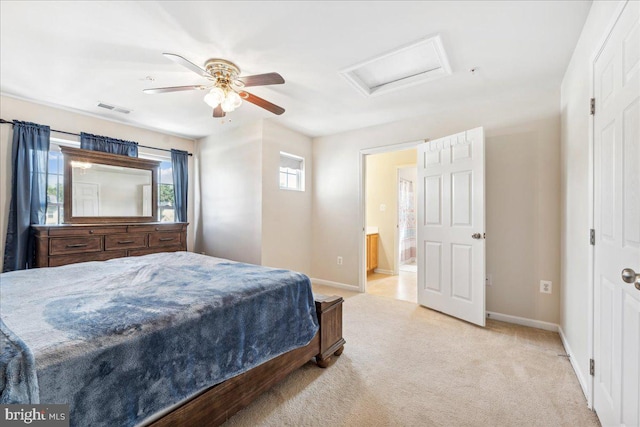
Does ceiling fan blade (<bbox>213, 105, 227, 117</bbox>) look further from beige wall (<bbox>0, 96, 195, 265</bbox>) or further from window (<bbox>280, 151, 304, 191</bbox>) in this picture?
beige wall (<bbox>0, 96, 195, 265</bbox>)

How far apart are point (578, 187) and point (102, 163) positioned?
5096mm

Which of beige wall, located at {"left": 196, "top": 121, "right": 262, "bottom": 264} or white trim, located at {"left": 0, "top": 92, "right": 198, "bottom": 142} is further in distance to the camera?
beige wall, located at {"left": 196, "top": 121, "right": 262, "bottom": 264}

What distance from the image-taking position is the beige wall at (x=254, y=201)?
3.81 meters

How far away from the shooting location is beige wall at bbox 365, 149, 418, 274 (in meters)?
5.15

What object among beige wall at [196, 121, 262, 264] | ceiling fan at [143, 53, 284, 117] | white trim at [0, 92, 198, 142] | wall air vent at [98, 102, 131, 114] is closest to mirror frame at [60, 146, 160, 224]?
white trim at [0, 92, 198, 142]

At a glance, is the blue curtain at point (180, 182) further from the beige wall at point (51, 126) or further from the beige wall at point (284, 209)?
the beige wall at point (284, 209)

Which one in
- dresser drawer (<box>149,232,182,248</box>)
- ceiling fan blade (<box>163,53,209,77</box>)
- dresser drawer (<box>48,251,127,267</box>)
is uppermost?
ceiling fan blade (<box>163,53,209,77</box>)

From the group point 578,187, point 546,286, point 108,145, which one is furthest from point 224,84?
point 546,286

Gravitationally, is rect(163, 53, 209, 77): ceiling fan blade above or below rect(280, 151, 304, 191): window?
above

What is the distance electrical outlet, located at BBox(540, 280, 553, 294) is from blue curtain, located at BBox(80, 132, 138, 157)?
17.6 ft

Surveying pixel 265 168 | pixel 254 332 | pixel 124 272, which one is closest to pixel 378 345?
pixel 254 332

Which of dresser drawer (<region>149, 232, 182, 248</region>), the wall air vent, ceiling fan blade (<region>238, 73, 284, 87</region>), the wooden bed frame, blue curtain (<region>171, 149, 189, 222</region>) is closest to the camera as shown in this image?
the wooden bed frame

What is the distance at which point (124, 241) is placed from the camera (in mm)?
3477

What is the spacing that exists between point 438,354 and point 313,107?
2.87 metres
